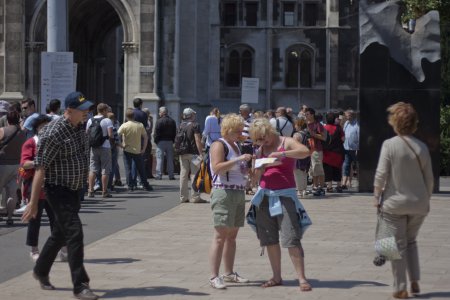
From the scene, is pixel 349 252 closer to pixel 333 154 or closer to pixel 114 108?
pixel 333 154

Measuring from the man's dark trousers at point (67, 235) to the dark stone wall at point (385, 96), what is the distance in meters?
12.3

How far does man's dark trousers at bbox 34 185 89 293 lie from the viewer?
34.1ft

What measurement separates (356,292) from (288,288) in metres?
0.66

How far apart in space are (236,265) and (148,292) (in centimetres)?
198

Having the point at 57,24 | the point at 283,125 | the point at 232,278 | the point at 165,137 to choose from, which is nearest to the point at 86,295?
the point at 232,278

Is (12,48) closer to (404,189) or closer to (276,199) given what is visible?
(276,199)

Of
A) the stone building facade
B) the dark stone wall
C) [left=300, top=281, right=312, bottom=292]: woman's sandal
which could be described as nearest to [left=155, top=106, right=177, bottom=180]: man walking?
the dark stone wall

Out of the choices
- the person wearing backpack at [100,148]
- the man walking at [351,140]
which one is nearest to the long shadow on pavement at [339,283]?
the person wearing backpack at [100,148]

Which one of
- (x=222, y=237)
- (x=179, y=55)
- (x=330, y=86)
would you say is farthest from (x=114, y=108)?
(x=222, y=237)

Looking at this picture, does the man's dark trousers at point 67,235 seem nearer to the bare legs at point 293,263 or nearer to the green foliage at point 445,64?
the bare legs at point 293,263

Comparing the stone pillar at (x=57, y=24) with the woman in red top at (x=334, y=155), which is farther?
the woman in red top at (x=334, y=155)

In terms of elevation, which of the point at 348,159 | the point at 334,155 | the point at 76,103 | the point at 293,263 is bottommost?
the point at 293,263

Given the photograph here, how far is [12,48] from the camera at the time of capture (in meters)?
38.0

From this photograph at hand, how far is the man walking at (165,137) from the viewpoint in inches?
1048
